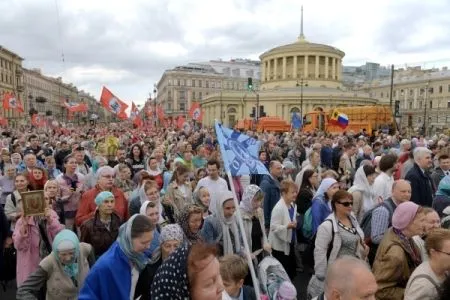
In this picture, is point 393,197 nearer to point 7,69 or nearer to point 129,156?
point 129,156

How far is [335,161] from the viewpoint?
12.5 m

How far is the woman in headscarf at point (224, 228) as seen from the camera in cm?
443

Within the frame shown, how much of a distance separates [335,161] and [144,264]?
10.0 meters

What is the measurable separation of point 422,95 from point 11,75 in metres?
85.1

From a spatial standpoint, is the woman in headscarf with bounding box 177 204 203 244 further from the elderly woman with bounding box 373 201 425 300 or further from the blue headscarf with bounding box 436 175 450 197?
the blue headscarf with bounding box 436 175 450 197

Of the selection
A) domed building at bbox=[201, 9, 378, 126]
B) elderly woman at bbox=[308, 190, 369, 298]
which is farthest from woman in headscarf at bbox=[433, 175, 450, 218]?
domed building at bbox=[201, 9, 378, 126]

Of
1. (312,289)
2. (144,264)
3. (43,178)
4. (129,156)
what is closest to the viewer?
(144,264)

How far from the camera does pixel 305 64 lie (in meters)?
83.3

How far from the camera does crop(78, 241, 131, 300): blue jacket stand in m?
2.84

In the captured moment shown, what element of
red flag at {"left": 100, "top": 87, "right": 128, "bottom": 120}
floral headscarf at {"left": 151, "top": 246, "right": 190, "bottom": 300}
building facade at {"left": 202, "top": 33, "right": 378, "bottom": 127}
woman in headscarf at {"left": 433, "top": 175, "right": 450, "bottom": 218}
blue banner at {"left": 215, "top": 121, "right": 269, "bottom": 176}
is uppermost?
building facade at {"left": 202, "top": 33, "right": 378, "bottom": 127}

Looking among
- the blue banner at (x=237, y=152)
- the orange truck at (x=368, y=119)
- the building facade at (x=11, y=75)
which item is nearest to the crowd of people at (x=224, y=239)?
the blue banner at (x=237, y=152)

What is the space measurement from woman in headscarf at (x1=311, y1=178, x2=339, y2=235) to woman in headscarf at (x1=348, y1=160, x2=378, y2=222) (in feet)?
2.55

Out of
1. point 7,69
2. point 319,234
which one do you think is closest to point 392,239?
point 319,234

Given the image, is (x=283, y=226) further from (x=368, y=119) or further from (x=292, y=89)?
(x=292, y=89)
